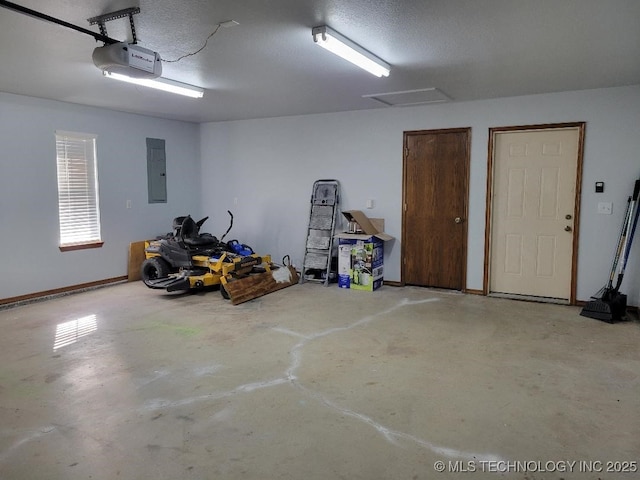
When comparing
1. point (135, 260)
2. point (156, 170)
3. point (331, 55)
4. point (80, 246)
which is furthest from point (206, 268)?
point (331, 55)

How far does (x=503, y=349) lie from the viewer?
3859mm

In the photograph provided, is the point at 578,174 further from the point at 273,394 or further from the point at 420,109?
the point at 273,394

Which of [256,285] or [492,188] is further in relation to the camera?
[256,285]

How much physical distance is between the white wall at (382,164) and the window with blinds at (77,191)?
2.01m

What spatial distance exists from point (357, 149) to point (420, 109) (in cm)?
102

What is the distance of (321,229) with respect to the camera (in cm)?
667

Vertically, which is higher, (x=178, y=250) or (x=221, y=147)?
(x=221, y=147)

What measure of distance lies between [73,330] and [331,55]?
3.53 metres

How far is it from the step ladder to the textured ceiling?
4.96 feet

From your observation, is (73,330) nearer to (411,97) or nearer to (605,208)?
(411,97)

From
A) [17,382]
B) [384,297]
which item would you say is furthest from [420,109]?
[17,382]

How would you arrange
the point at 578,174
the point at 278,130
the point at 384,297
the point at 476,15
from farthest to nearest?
the point at 278,130, the point at 384,297, the point at 578,174, the point at 476,15

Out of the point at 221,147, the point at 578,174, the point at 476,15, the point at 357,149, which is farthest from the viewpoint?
the point at 221,147

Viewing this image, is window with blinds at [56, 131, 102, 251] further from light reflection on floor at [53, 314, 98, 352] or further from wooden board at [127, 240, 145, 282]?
light reflection on floor at [53, 314, 98, 352]
